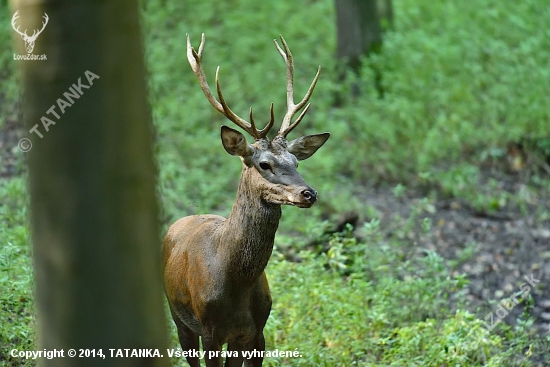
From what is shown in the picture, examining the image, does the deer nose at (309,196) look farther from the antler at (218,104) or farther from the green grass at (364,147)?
the green grass at (364,147)

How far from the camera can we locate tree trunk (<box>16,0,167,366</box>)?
2812 mm

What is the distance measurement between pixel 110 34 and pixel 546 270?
7455mm

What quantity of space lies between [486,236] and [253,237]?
5.86 m

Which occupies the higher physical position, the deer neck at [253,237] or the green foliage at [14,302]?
the deer neck at [253,237]

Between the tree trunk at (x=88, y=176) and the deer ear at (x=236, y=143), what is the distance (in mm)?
2166

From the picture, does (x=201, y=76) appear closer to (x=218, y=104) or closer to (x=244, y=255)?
(x=218, y=104)

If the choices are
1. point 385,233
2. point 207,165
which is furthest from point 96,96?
point 207,165

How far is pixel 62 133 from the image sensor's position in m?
2.82

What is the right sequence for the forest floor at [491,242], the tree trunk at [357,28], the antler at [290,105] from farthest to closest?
the tree trunk at [357,28], the forest floor at [491,242], the antler at [290,105]

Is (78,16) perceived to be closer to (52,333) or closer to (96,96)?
(96,96)

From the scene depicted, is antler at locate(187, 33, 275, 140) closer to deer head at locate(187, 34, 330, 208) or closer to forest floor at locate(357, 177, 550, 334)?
deer head at locate(187, 34, 330, 208)

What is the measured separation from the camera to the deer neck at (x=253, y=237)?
16.5 feet

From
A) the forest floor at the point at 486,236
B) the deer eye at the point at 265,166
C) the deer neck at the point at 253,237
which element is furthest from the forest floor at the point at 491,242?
the deer eye at the point at 265,166

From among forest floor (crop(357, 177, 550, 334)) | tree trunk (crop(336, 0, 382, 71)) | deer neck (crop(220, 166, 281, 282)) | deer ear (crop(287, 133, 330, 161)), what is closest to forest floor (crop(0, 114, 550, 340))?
forest floor (crop(357, 177, 550, 334))
